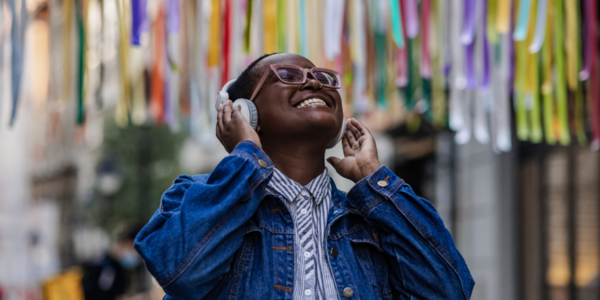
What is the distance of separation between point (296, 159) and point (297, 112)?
143mm

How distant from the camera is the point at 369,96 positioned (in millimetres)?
4176

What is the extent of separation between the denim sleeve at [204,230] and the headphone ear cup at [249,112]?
0.53ft

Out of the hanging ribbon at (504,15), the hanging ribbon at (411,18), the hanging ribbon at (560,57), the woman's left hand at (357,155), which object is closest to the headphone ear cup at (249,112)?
the woman's left hand at (357,155)

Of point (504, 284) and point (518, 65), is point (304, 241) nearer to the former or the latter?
point (518, 65)

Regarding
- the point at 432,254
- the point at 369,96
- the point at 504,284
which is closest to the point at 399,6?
the point at 369,96

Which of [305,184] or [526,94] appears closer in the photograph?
[305,184]

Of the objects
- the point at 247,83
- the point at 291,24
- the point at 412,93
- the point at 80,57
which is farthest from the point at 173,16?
the point at 412,93

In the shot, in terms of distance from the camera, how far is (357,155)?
183 cm

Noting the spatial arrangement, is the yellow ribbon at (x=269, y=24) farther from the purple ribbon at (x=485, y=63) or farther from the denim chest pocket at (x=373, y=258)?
the denim chest pocket at (x=373, y=258)

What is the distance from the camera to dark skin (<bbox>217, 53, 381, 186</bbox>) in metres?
1.69

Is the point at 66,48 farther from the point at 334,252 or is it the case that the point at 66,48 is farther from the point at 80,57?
the point at 334,252

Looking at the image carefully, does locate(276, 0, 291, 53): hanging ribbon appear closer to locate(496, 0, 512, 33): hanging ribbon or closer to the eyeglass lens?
locate(496, 0, 512, 33): hanging ribbon

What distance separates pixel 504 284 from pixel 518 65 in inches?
117

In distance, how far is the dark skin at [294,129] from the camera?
1.69m
